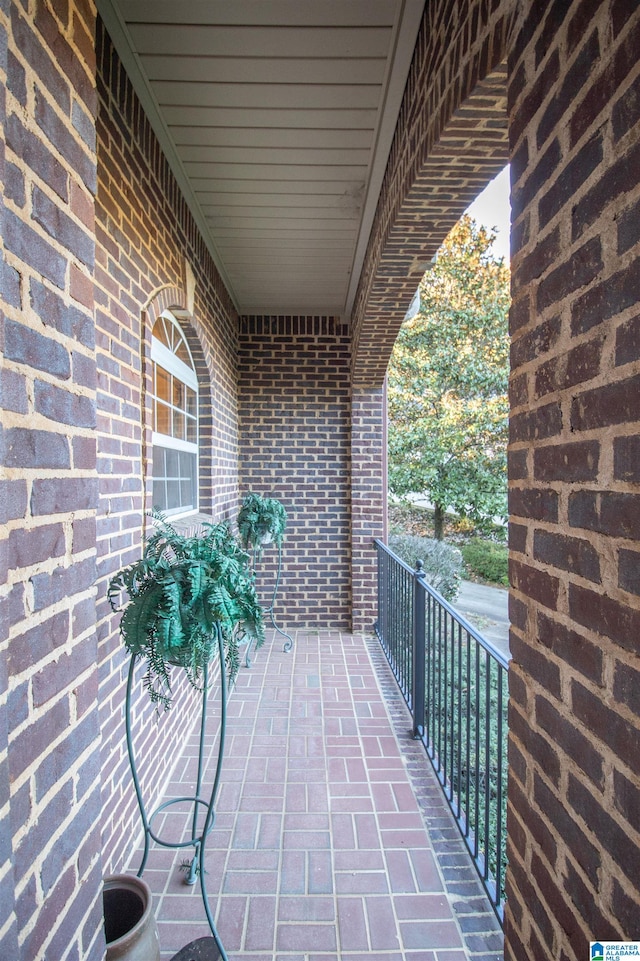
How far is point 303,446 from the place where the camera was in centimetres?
498

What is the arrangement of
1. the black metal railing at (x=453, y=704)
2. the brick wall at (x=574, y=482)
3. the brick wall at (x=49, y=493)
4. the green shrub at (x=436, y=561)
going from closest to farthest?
the brick wall at (x=574, y=482) → the brick wall at (x=49, y=493) → the black metal railing at (x=453, y=704) → the green shrub at (x=436, y=561)

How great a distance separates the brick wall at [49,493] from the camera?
2.67 ft

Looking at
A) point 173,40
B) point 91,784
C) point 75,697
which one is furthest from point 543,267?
point 173,40

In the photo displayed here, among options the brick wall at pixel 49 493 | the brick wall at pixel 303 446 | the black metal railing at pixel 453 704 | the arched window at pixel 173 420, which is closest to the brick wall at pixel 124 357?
the arched window at pixel 173 420

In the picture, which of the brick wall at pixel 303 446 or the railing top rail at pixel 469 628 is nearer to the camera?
the railing top rail at pixel 469 628

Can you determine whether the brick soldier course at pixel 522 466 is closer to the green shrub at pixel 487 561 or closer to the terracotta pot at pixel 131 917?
the terracotta pot at pixel 131 917

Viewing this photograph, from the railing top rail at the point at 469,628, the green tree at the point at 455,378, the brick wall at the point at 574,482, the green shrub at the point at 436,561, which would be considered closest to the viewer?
the brick wall at the point at 574,482

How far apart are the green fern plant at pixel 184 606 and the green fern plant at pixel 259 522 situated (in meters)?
2.49

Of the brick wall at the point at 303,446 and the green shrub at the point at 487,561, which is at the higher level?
the brick wall at the point at 303,446

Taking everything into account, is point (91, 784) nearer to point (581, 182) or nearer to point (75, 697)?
point (75, 697)

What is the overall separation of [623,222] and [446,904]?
7.16ft

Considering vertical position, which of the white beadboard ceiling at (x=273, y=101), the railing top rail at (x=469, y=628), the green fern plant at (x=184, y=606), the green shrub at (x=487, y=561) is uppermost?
the white beadboard ceiling at (x=273, y=101)

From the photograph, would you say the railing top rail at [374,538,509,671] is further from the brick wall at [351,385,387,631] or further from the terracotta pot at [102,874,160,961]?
the brick wall at [351,385,387,631]

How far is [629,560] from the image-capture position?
0.70 meters
